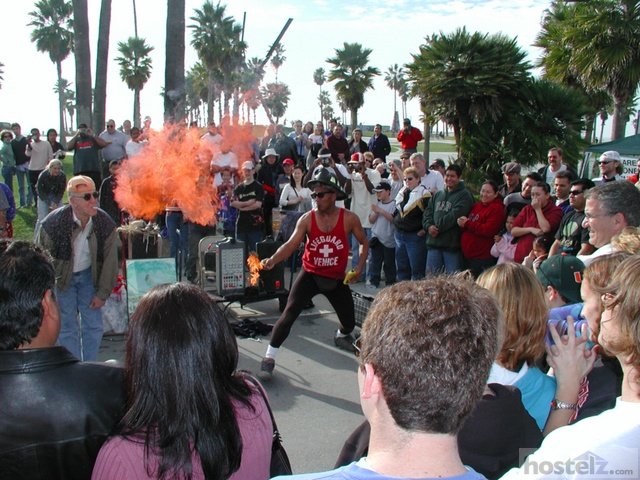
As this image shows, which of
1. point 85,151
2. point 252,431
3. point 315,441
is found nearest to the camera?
point 252,431

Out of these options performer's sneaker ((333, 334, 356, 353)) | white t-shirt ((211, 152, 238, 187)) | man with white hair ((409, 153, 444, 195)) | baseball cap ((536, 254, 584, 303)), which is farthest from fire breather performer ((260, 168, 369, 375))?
white t-shirt ((211, 152, 238, 187))

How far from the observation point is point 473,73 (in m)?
11.4

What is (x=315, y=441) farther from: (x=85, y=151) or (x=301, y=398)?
(x=85, y=151)

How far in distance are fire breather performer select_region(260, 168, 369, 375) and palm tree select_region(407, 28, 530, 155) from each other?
647cm

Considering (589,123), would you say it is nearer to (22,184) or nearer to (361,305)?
(361,305)

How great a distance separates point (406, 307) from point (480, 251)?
6489mm

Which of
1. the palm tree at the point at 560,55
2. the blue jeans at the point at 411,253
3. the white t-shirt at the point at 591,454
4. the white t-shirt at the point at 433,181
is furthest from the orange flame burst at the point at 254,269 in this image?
the palm tree at the point at 560,55

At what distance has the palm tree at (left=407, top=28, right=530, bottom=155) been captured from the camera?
11258 millimetres

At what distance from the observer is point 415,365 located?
131 cm

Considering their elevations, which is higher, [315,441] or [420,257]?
[420,257]

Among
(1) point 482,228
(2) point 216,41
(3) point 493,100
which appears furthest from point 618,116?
(2) point 216,41

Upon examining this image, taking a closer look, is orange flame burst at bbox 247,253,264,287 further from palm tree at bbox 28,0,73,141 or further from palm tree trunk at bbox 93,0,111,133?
palm tree at bbox 28,0,73,141

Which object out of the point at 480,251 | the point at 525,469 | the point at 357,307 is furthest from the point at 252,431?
the point at 480,251

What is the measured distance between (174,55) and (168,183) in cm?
611
